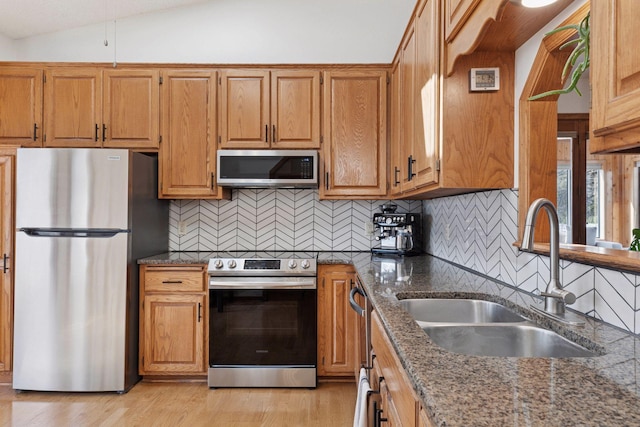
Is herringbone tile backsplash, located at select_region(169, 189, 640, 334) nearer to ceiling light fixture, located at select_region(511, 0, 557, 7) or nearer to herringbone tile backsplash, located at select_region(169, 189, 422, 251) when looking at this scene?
herringbone tile backsplash, located at select_region(169, 189, 422, 251)

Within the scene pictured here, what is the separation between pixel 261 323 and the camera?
2.74m

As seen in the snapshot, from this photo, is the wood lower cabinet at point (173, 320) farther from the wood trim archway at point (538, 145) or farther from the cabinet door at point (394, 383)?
the wood trim archway at point (538, 145)

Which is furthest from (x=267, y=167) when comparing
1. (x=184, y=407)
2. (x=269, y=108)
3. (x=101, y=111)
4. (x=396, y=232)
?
(x=184, y=407)

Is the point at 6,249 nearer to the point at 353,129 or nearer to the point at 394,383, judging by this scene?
the point at 353,129

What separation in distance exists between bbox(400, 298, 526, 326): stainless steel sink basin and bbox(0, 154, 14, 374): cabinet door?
2.67 metres

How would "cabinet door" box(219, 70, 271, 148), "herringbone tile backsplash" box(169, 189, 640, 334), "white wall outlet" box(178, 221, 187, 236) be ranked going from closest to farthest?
"herringbone tile backsplash" box(169, 189, 640, 334) < "cabinet door" box(219, 70, 271, 148) < "white wall outlet" box(178, 221, 187, 236)

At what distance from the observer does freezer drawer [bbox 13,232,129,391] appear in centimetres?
263

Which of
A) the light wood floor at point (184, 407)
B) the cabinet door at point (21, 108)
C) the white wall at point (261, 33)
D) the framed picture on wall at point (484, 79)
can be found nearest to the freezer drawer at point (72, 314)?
the light wood floor at point (184, 407)

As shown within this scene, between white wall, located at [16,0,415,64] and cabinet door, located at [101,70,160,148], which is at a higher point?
white wall, located at [16,0,415,64]

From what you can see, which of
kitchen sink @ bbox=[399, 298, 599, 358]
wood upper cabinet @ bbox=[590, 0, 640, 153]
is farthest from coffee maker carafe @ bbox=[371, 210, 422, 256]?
wood upper cabinet @ bbox=[590, 0, 640, 153]

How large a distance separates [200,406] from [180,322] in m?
0.57

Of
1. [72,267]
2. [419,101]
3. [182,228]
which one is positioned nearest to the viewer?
[419,101]

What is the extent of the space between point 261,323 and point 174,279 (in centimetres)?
68

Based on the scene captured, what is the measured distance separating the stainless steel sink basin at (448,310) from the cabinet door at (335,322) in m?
1.20
